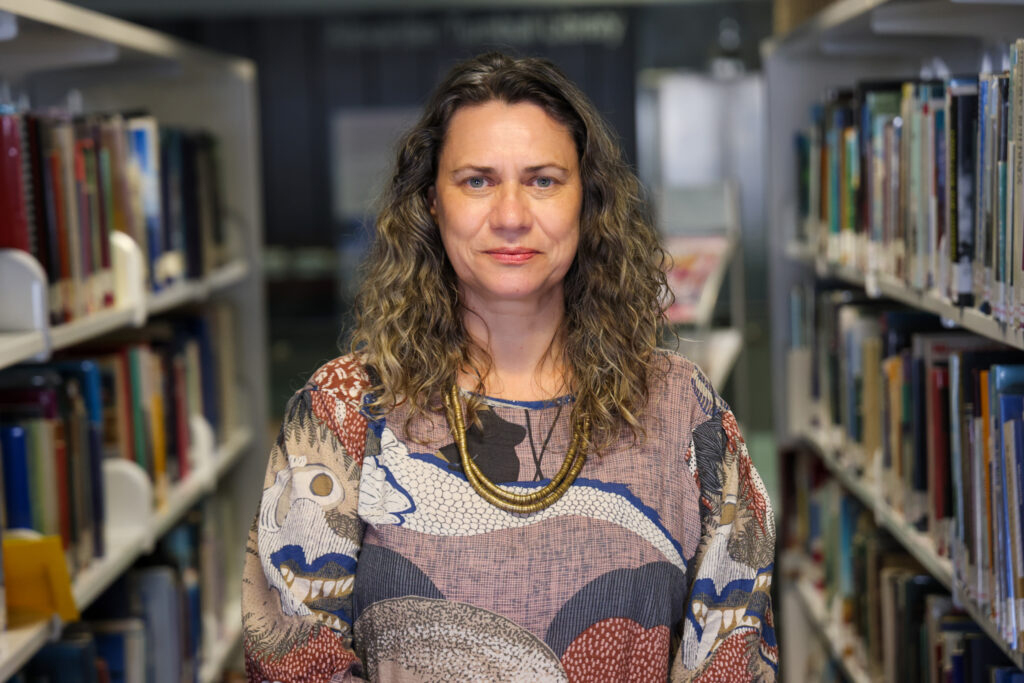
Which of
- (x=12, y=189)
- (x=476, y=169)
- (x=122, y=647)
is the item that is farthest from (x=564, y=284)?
(x=122, y=647)

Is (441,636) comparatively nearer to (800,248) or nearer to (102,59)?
(102,59)

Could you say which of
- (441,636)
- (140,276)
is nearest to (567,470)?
(441,636)

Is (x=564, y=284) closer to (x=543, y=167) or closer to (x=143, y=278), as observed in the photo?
(x=543, y=167)

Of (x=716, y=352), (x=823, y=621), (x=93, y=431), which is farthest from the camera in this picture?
(x=716, y=352)

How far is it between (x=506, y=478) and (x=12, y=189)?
97 centimetres

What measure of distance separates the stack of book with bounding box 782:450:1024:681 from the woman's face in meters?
0.90

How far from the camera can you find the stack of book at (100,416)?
1964 millimetres

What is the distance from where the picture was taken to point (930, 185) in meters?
1.93

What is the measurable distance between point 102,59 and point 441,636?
1.58m

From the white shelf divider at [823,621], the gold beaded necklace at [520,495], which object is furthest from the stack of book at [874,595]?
the gold beaded necklace at [520,495]

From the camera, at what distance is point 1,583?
1.75 m

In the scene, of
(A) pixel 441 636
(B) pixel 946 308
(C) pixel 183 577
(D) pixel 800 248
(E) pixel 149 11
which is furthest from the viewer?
(E) pixel 149 11

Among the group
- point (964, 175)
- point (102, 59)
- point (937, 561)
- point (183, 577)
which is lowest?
point (183, 577)

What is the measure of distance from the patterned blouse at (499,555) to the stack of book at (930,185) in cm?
47
